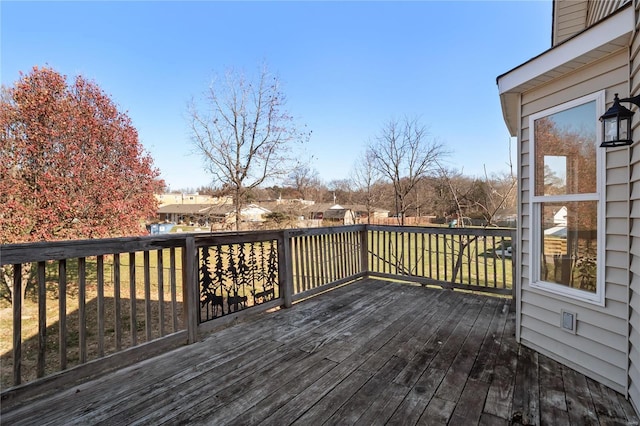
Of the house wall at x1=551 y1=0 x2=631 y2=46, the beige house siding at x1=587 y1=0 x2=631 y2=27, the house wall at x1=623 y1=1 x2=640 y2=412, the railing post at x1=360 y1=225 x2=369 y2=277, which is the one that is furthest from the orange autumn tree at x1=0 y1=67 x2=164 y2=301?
the house wall at x1=551 y1=0 x2=631 y2=46

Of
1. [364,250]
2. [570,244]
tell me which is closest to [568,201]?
[570,244]

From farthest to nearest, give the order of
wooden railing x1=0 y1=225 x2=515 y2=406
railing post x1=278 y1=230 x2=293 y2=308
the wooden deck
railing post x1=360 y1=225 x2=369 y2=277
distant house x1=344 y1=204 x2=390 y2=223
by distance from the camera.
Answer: distant house x1=344 y1=204 x2=390 y2=223 → railing post x1=360 y1=225 x2=369 y2=277 → railing post x1=278 y1=230 x2=293 y2=308 → wooden railing x1=0 y1=225 x2=515 y2=406 → the wooden deck

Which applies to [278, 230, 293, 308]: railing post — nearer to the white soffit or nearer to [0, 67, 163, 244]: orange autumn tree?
the white soffit

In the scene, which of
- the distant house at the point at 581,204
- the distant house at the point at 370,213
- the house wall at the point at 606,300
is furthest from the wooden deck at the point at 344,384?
the distant house at the point at 370,213

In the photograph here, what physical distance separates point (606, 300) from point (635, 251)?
A: 1.41 feet

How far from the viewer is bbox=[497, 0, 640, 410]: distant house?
6.09 feet

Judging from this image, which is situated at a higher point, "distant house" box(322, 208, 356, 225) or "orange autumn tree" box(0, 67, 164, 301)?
"orange autumn tree" box(0, 67, 164, 301)

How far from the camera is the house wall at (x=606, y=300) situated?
6.27 feet

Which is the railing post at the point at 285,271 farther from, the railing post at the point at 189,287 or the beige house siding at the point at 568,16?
the beige house siding at the point at 568,16

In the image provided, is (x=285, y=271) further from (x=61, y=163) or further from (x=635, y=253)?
(x=61, y=163)

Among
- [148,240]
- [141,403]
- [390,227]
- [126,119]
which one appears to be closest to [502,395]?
[141,403]

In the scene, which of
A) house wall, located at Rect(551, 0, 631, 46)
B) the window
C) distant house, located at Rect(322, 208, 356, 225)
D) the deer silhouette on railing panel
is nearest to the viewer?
the window

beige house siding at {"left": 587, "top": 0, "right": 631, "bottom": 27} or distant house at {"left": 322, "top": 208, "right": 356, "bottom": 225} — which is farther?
distant house at {"left": 322, "top": 208, "right": 356, "bottom": 225}

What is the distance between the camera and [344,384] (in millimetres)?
1980
